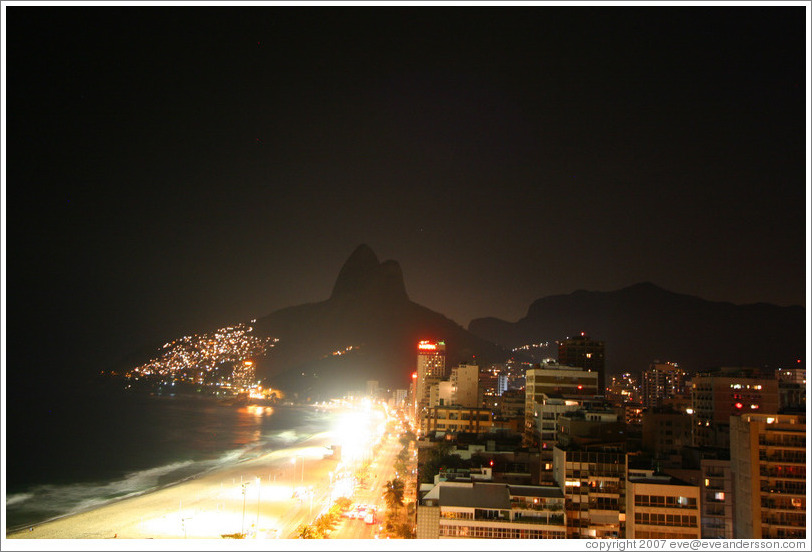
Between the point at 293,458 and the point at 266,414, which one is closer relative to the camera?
the point at 293,458

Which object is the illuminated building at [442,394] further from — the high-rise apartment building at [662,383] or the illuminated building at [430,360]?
the high-rise apartment building at [662,383]

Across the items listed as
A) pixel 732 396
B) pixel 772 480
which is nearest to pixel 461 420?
pixel 732 396

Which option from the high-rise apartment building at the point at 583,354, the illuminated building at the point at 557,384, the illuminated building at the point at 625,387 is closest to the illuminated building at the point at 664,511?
the illuminated building at the point at 557,384

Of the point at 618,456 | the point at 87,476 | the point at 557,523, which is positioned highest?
the point at 618,456

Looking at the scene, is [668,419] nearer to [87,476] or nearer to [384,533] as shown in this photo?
[384,533]

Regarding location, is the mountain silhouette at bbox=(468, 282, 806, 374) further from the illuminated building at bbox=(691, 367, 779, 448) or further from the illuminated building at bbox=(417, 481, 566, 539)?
the illuminated building at bbox=(417, 481, 566, 539)

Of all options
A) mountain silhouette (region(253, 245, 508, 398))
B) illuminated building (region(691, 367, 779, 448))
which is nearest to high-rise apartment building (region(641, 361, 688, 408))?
illuminated building (region(691, 367, 779, 448))

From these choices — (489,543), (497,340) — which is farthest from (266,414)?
(497,340)
